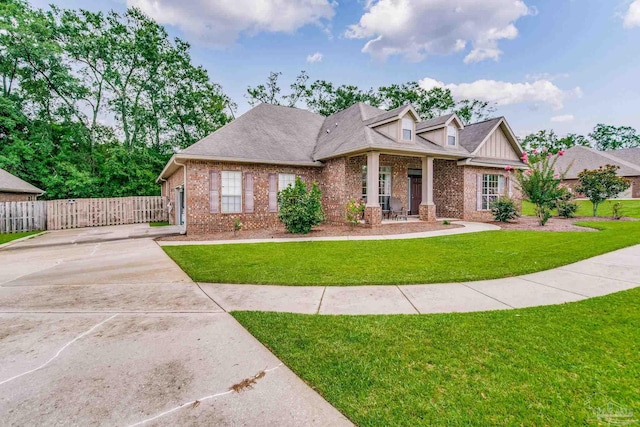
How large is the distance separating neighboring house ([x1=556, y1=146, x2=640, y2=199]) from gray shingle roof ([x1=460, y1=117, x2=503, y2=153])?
19204 millimetres

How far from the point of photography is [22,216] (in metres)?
14.7

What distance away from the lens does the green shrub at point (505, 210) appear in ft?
45.7

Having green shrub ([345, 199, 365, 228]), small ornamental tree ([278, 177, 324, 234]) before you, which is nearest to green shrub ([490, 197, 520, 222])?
green shrub ([345, 199, 365, 228])

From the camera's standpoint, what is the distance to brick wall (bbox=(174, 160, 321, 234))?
12.0 metres

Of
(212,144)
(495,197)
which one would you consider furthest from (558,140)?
(212,144)

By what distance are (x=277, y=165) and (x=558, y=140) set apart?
153 feet

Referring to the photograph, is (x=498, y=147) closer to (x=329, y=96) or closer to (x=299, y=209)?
(x=299, y=209)

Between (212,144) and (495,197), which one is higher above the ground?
(212,144)

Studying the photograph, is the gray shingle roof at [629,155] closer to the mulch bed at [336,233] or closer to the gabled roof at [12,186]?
the mulch bed at [336,233]

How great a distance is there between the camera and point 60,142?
20922 mm

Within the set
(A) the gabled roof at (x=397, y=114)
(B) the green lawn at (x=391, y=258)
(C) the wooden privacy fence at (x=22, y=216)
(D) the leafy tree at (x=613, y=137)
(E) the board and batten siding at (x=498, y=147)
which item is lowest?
(B) the green lawn at (x=391, y=258)

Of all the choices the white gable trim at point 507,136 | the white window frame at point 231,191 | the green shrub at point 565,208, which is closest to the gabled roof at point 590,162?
the white gable trim at point 507,136

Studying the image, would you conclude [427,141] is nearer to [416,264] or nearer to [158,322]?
[416,264]

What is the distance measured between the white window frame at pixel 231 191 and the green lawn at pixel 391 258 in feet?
12.8
